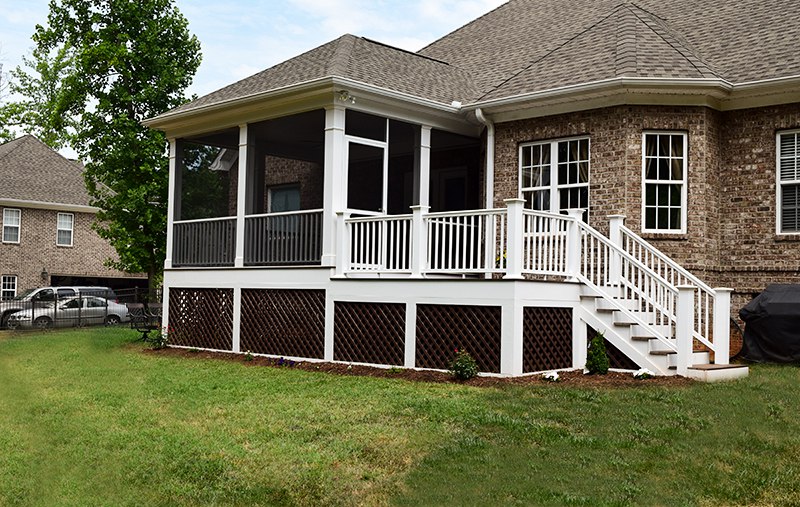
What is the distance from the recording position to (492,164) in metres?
15.8

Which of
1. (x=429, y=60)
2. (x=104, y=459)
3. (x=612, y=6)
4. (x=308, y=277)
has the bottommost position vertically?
(x=104, y=459)

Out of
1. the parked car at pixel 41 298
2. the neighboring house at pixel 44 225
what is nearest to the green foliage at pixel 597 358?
the parked car at pixel 41 298

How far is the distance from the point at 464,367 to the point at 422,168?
4.68m

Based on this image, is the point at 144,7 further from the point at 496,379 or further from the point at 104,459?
the point at 104,459

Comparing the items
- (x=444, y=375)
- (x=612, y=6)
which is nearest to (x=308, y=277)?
(x=444, y=375)

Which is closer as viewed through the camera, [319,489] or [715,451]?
[319,489]

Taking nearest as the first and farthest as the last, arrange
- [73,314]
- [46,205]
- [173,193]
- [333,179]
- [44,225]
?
[333,179] < [173,193] < [73,314] < [46,205] < [44,225]

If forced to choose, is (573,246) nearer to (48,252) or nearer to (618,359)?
(618,359)

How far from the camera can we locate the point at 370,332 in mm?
13367

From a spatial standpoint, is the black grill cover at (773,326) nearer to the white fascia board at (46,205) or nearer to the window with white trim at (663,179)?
the window with white trim at (663,179)

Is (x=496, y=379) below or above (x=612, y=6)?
below

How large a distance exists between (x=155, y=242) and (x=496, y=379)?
16.8 m

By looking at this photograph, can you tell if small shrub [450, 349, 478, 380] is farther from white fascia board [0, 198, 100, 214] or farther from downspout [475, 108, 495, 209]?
white fascia board [0, 198, 100, 214]

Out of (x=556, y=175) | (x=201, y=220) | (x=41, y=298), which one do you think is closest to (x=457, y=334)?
(x=556, y=175)
